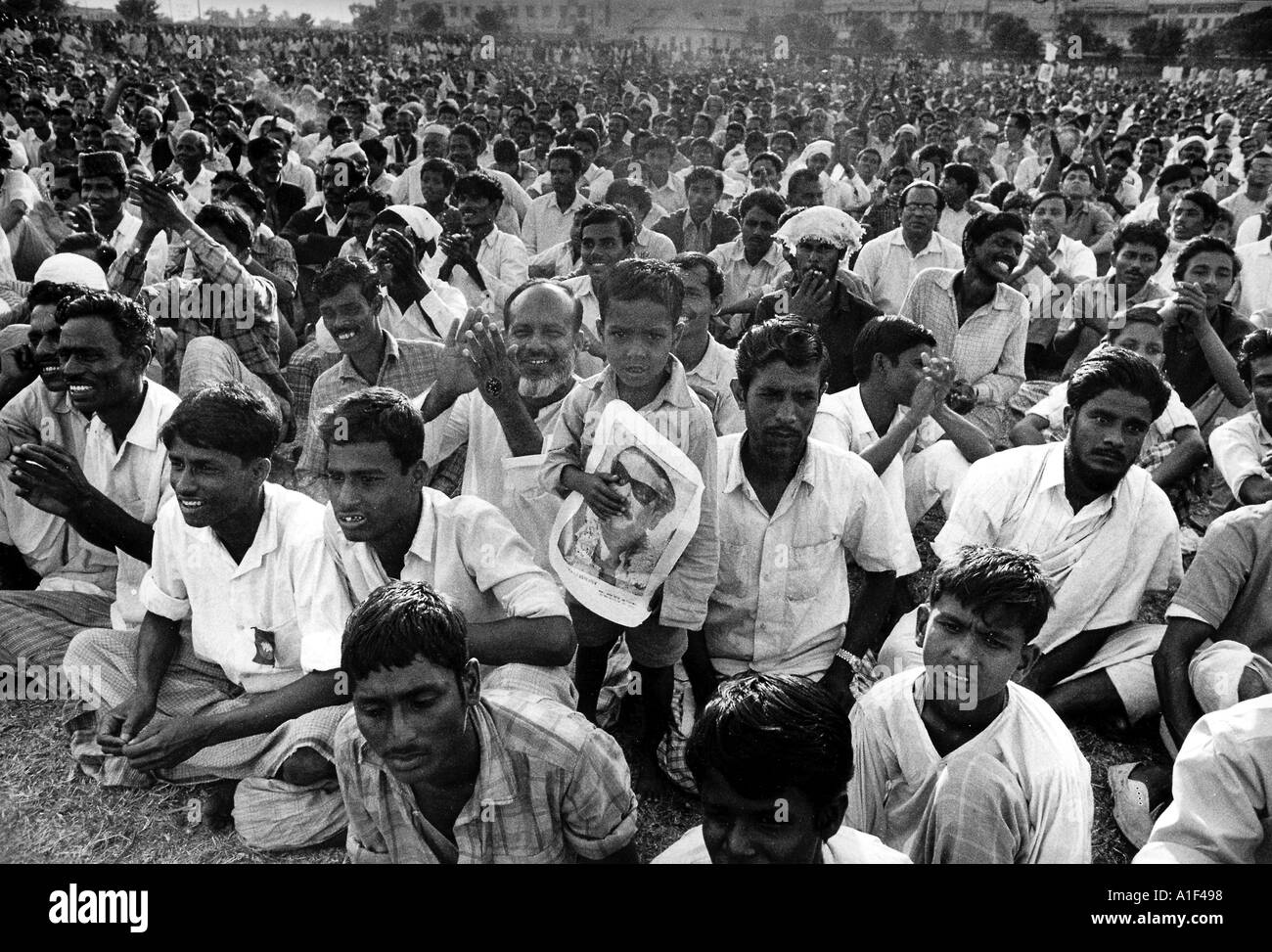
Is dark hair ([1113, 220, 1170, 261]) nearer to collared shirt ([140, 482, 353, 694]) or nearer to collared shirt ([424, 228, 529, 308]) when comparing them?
collared shirt ([424, 228, 529, 308])

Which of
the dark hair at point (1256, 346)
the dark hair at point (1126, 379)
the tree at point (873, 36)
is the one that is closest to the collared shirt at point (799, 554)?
the dark hair at point (1126, 379)

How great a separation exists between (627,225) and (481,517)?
2.32 meters

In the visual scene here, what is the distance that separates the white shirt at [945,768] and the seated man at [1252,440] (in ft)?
6.29

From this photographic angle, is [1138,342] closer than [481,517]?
No

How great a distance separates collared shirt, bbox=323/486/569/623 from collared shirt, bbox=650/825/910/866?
739mm

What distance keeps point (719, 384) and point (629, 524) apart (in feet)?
5.64

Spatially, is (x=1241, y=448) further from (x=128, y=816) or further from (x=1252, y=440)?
(x=128, y=816)

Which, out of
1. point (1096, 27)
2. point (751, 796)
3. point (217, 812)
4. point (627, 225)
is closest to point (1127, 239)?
point (627, 225)

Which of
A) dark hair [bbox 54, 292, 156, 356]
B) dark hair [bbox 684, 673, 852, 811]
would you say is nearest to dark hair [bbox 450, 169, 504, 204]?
dark hair [bbox 54, 292, 156, 356]

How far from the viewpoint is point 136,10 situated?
32656 millimetres

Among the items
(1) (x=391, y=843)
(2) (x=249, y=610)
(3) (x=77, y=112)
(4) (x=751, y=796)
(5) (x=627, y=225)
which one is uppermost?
(3) (x=77, y=112)

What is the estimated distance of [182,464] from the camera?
266 cm

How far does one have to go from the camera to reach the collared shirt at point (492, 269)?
5.39 metres

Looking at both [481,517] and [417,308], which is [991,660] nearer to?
[481,517]
